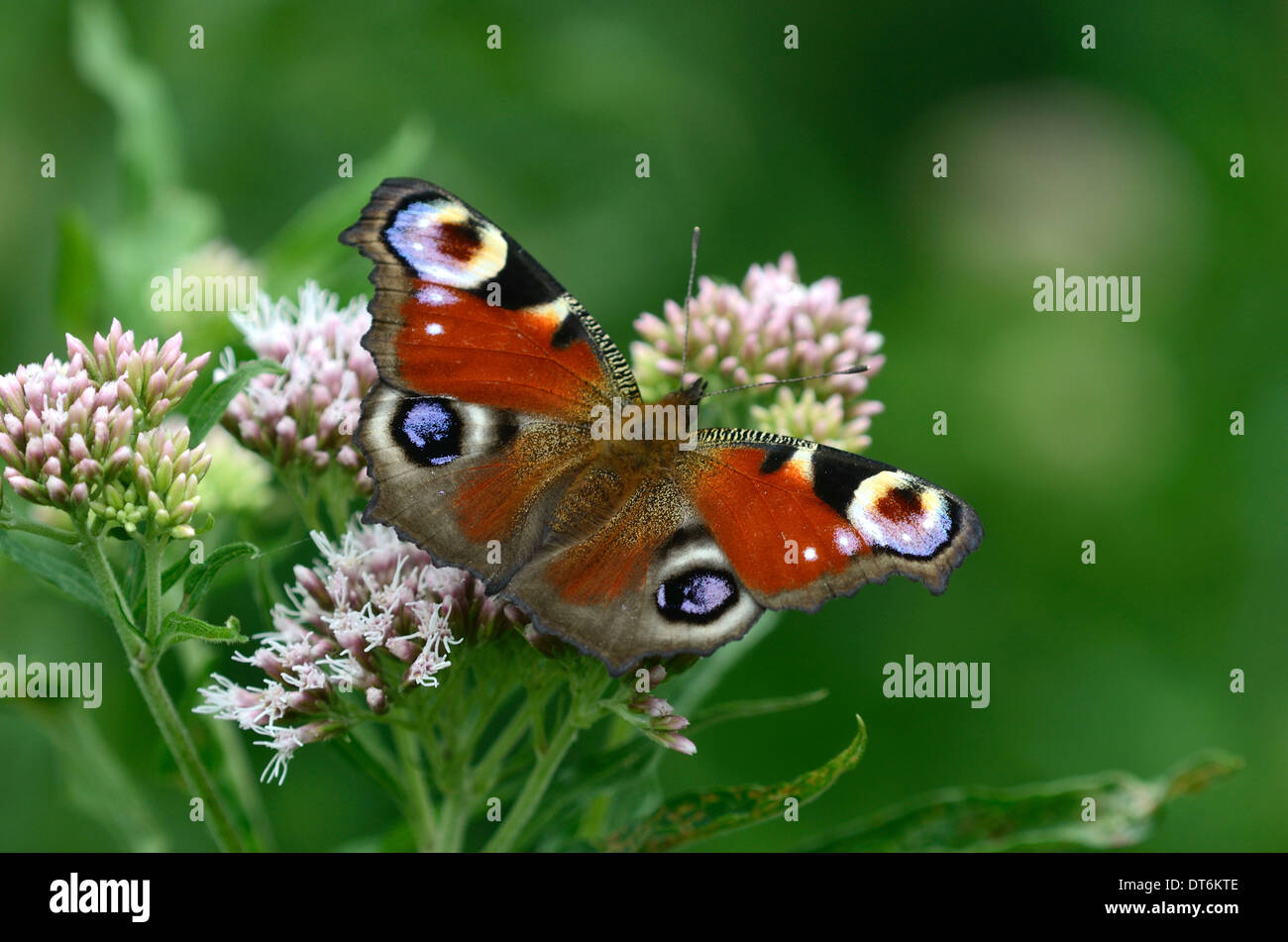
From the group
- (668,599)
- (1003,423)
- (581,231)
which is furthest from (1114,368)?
(668,599)

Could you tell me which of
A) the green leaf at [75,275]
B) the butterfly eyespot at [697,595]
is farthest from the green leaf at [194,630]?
the green leaf at [75,275]

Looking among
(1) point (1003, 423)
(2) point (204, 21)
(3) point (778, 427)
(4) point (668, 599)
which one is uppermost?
(2) point (204, 21)

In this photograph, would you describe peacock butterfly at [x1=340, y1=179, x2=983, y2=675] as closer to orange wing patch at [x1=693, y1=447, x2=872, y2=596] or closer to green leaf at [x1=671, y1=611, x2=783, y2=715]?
orange wing patch at [x1=693, y1=447, x2=872, y2=596]

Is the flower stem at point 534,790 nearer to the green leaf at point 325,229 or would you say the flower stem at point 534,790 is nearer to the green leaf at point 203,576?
the green leaf at point 203,576

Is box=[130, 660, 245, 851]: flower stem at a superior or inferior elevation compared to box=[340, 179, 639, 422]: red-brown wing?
inferior

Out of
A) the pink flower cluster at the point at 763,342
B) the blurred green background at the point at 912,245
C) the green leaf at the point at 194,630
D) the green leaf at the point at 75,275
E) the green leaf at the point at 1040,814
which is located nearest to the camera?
the green leaf at the point at 194,630

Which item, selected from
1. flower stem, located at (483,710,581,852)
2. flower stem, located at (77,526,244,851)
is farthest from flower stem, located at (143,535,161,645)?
flower stem, located at (483,710,581,852)

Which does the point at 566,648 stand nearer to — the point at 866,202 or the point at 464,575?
the point at 464,575

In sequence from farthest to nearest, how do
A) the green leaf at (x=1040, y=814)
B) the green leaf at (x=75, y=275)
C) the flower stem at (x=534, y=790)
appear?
1. the green leaf at (x=75, y=275)
2. the green leaf at (x=1040, y=814)
3. the flower stem at (x=534, y=790)
